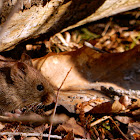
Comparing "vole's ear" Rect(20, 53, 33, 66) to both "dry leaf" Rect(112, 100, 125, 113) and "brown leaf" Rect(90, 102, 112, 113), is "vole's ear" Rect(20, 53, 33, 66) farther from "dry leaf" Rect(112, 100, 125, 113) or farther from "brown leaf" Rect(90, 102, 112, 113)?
"dry leaf" Rect(112, 100, 125, 113)

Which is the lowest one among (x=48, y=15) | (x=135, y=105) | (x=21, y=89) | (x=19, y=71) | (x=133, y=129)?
(x=133, y=129)

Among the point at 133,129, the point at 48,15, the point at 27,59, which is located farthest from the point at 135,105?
the point at 48,15

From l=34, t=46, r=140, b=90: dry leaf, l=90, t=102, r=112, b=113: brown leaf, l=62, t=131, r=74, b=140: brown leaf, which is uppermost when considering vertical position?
l=34, t=46, r=140, b=90: dry leaf

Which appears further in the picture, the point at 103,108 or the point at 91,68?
the point at 91,68

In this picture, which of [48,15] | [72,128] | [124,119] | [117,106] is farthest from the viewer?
[48,15]

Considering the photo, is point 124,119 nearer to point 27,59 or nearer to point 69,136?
point 69,136

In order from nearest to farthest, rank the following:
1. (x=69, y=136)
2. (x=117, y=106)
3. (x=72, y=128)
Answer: (x=69, y=136)
(x=72, y=128)
(x=117, y=106)

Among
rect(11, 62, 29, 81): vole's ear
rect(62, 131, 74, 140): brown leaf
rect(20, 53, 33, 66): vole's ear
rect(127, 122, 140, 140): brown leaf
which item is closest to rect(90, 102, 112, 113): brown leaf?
rect(127, 122, 140, 140): brown leaf
